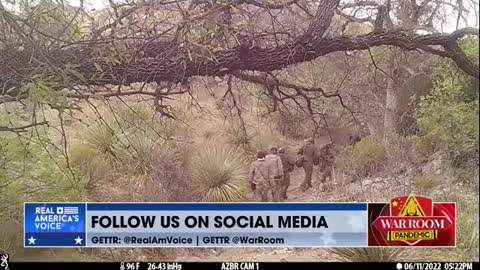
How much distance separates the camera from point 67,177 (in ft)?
8.39

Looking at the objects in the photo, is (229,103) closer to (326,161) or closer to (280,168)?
(280,168)

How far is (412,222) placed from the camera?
250 centimetres

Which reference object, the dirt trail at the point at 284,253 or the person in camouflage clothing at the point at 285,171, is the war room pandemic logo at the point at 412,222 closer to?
the dirt trail at the point at 284,253

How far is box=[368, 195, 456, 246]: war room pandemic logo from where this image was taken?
2488mm

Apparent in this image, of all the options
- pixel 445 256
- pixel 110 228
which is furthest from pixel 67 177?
pixel 445 256

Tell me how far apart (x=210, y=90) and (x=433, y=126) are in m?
0.95

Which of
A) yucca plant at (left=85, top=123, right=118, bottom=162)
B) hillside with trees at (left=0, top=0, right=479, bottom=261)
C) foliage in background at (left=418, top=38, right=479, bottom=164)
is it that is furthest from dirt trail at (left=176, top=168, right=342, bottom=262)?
yucca plant at (left=85, top=123, right=118, bottom=162)

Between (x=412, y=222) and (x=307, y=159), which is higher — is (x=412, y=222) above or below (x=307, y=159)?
below

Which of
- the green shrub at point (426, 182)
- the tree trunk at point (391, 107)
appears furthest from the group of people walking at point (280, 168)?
the green shrub at point (426, 182)

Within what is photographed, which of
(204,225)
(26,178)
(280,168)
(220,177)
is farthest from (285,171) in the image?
(26,178)

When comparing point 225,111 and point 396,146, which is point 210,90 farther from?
point 396,146

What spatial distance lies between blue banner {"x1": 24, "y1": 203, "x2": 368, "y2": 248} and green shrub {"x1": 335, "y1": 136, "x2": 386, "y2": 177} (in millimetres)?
147

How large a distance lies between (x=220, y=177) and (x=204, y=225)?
21 centimetres

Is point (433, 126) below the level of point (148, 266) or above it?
above
